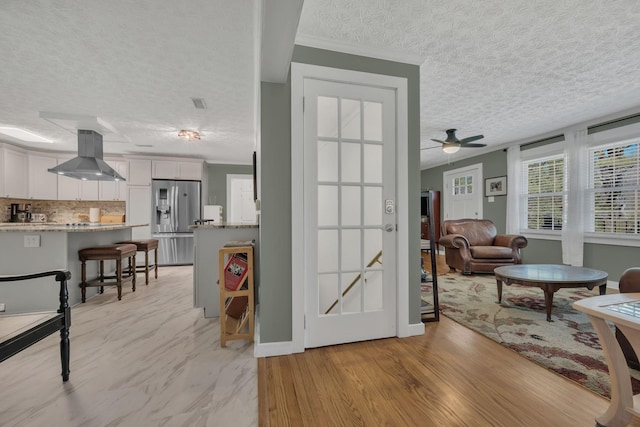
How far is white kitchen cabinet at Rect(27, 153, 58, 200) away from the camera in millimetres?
4988

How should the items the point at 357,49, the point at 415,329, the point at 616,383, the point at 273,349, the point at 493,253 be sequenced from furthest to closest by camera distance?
the point at 493,253 < the point at 415,329 < the point at 357,49 < the point at 273,349 < the point at 616,383

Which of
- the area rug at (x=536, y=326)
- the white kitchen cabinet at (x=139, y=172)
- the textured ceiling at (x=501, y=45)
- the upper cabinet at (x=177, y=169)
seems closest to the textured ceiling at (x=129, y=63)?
the textured ceiling at (x=501, y=45)

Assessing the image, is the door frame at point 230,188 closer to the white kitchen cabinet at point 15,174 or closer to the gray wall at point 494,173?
the white kitchen cabinet at point 15,174

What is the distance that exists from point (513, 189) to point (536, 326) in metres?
3.55

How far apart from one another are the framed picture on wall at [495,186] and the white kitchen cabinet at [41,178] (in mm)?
8860

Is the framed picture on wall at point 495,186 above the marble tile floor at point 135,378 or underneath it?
above

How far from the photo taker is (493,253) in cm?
423

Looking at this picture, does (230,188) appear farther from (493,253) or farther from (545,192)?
(545,192)

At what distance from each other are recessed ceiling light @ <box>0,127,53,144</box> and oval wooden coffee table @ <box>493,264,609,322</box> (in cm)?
688

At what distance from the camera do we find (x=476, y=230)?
4.82 metres

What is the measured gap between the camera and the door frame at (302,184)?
1.94 meters

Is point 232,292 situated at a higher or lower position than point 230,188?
lower

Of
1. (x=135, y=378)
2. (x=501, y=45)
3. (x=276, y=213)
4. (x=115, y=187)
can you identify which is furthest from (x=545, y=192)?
(x=115, y=187)

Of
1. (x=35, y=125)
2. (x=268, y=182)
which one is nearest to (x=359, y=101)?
(x=268, y=182)
